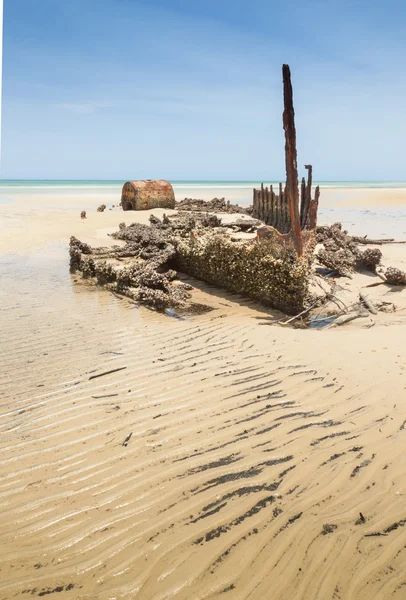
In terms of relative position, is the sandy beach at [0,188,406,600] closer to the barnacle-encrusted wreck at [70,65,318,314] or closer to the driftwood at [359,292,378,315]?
the driftwood at [359,292,378,315]

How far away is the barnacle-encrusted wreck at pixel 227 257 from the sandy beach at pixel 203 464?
1262mm

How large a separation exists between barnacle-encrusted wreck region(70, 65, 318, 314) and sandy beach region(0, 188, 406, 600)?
1262mm

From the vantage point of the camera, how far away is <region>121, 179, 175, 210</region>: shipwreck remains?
20.0 metres

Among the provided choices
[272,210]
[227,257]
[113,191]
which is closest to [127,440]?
[227,257]

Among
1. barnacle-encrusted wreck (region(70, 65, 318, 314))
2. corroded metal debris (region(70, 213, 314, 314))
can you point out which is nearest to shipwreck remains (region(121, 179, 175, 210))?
barnacle-encrusted wreck (region(70, 65, 318, 314))

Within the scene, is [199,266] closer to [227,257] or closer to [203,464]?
[227,257]

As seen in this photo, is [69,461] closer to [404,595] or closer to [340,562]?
[340,562]

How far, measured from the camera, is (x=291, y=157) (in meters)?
6.43

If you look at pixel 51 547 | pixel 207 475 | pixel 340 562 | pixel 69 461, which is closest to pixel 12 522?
pixel 51 547

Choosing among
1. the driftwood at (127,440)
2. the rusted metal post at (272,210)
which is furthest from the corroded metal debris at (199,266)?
the driftwood at (127,440)

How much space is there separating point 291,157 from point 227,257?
2.09 meters

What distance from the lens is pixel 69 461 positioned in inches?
121

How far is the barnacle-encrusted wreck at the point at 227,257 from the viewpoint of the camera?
6473mm

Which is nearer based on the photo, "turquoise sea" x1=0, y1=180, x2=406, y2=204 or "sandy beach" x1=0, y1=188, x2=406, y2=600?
"sandy beach" x1=0, y1=188, x2=406, y2=600
